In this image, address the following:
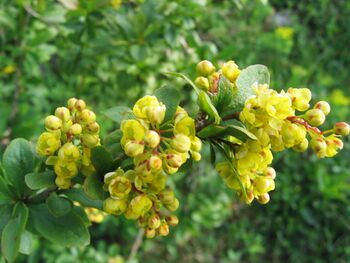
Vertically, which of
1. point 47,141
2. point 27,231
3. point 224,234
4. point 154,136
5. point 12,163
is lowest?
point 224,234

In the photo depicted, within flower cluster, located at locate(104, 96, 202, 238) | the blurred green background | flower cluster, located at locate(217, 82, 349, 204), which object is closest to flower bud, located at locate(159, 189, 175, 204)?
flower cluster, located at locate(104, 96, 202, 238)

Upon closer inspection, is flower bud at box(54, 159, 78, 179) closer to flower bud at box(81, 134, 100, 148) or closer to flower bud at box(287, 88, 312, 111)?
flower bud at box(81, 134, 100, 148)

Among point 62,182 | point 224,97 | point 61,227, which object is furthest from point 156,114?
point 61,227

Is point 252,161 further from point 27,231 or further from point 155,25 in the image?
point 155,25

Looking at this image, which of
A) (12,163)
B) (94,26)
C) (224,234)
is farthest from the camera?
(224,234)

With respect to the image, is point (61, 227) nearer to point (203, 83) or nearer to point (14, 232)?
point (14, 232)

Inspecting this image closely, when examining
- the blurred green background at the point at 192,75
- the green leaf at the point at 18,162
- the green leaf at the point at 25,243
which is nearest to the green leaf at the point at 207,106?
the green leaf at the point at 18,162

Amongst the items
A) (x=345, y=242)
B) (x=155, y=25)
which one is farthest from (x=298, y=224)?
(x=155, y=25)
